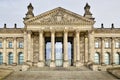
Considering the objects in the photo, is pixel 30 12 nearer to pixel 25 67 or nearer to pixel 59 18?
pixel 59 18

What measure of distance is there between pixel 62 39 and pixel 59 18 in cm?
813

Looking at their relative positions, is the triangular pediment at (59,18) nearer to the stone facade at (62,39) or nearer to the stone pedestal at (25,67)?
the stone facade at (62,39)

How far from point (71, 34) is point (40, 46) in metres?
9.27

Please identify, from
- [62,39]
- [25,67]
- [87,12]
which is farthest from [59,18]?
[25,67]

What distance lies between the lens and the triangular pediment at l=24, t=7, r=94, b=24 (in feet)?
273

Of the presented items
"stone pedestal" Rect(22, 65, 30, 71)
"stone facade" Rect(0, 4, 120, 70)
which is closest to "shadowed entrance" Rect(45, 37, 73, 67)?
"stone facade" Rect(0, 4, 120, 70)

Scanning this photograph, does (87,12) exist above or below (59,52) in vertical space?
above

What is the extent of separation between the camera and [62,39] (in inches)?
3533

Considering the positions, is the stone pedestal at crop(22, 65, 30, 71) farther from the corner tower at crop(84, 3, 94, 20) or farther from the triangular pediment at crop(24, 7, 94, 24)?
the corner tower at crop(84, 3, 94, 20)

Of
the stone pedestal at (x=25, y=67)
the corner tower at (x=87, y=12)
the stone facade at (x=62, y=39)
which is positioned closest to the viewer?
the stone pedestal at (x=25, y=67)

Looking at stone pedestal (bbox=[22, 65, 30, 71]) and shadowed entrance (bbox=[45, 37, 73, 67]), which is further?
shadowed entrance (bbox=[45, 37, 73, 67])

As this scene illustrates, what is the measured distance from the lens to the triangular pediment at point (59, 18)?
8312cm

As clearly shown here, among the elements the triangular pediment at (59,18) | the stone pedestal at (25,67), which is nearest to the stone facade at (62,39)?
the triangular pediment at (59,18)

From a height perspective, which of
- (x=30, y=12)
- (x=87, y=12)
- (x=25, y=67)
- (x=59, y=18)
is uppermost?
(x=30, y=12)
